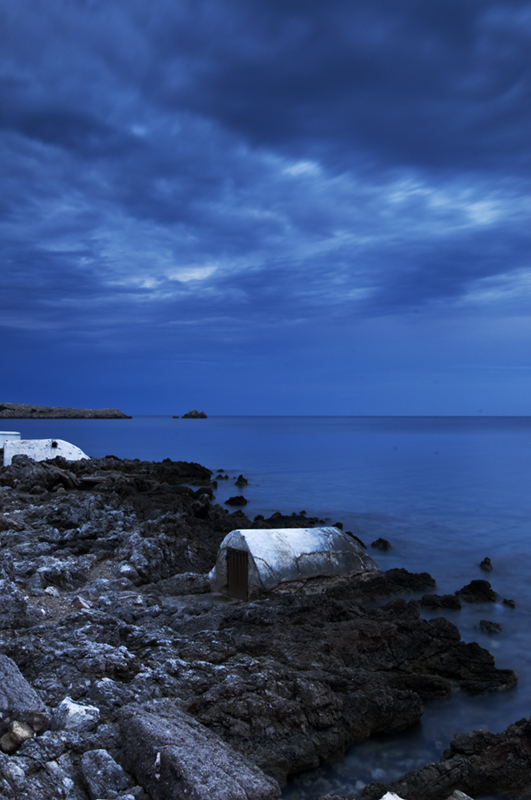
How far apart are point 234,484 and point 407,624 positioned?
23.4 meters

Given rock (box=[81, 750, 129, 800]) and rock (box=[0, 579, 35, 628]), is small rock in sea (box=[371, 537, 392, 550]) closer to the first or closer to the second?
rock (box=[0, 579, 35, 628])

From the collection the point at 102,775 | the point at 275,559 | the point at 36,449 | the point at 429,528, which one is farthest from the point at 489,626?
the point at 36,449

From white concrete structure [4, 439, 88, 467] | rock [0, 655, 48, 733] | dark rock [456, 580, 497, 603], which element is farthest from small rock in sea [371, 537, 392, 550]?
white concrete structure [4, 439, 88, 467]

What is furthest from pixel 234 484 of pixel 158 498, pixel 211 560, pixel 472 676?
pixel 472 676

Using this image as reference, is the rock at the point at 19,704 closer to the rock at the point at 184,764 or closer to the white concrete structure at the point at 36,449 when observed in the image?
the rock at the point at 184,764

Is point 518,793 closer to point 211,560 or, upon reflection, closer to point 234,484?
point 211,560

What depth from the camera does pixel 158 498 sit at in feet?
57.4

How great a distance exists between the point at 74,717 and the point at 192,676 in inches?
53.5

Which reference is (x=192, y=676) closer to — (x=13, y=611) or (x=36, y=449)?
(x=13, y=611)

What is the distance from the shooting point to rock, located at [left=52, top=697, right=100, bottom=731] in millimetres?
4939

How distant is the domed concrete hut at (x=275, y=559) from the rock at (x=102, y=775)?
16.3 ft

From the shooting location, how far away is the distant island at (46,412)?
486 feet

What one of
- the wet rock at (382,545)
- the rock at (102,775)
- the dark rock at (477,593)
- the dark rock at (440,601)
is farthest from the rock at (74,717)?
the wet rock at (382,545)

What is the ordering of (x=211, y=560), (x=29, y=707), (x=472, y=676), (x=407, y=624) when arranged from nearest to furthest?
1. (x=29, y=707)
2. (x=472, y=676)
3. (x=407, y=624)
4. (x=211, y=560)
